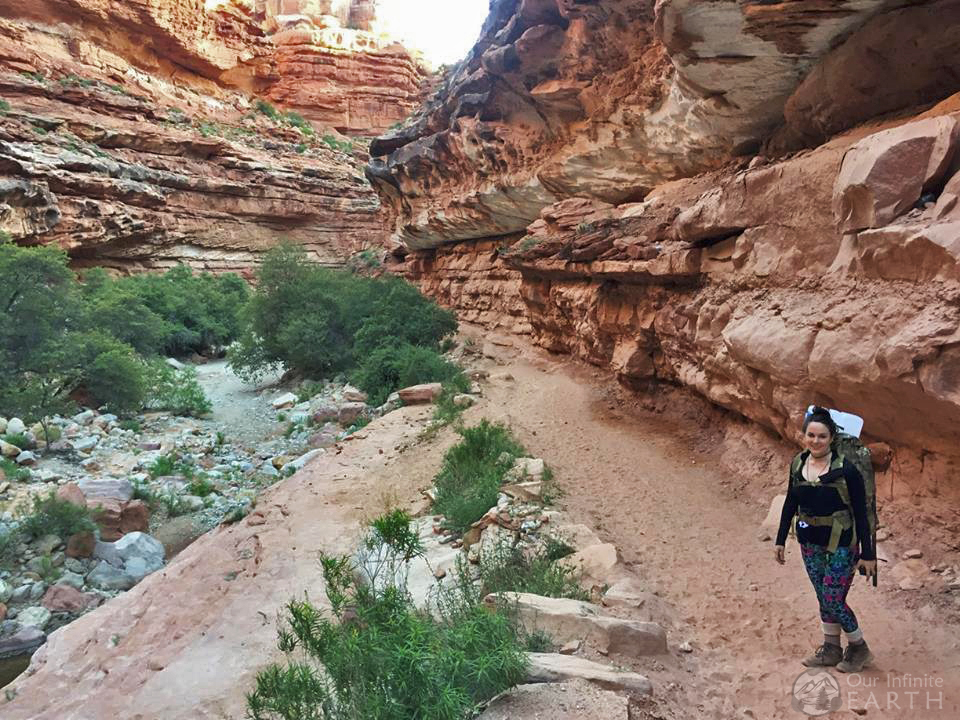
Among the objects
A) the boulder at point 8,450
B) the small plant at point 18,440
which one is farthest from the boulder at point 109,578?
the small plant at point 18,440

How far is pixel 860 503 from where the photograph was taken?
8.95 feet

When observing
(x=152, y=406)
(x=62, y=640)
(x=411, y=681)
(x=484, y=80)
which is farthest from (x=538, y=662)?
(x=484, y=80)

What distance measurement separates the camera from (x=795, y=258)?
5051mm

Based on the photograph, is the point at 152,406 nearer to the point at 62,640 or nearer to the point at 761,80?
the point at 62,640

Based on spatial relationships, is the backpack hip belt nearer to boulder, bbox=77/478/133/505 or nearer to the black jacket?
the black jacket

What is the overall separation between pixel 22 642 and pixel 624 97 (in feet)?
36.3

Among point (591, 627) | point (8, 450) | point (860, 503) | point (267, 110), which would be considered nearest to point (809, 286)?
point (860, 503)

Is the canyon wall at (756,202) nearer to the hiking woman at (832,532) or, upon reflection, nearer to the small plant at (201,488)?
the hiking woman at (832,532)

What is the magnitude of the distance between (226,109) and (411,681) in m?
40.0

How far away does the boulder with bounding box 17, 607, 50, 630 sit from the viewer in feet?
18.6

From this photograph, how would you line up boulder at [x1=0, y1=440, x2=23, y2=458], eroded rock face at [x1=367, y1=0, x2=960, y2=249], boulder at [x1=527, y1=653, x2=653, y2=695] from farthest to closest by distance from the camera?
boulder at [x1=0, y1=440, x2=23, y2=458]
eroded rock face at [x1=367, y1=0, x2=960, y2=249]
boulder at [x1=527, y1=653, x2=653, y2=695]

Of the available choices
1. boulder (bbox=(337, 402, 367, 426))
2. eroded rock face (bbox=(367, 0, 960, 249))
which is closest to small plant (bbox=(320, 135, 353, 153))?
eroded rock face (bbox=(367, 0, 960, 249))

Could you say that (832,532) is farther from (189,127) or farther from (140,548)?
(189,127)

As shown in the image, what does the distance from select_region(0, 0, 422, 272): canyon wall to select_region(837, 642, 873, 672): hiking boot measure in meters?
26.2
